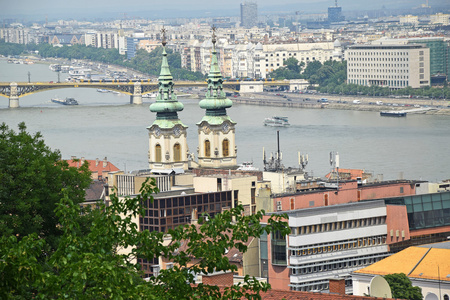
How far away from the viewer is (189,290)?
266 inches

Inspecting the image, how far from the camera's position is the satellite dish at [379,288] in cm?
1180

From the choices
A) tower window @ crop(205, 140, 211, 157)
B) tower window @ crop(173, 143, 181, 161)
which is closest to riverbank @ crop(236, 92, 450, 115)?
tower window @ crop(205, 140, 211, 157)

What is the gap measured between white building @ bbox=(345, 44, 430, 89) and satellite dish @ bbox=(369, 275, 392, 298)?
161 ft

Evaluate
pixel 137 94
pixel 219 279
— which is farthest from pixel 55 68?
pixel 219 279

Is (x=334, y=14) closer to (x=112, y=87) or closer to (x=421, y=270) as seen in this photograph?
(x=112, y=87)

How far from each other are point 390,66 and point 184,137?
42.5 m

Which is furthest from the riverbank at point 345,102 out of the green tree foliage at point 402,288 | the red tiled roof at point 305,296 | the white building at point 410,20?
the white building at point 410,20

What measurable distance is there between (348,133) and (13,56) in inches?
2744

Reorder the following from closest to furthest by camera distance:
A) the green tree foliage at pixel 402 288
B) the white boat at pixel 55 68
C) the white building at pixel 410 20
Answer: the green tree foliage at pixel 402 288 → the white boat at pixel 55 68 → the white building at pixel 410 20

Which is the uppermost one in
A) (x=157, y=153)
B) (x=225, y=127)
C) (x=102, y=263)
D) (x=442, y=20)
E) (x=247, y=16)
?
(x=102, y=263)

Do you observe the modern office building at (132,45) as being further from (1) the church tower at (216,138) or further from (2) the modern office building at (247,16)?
(1) the church tower at (216,138)

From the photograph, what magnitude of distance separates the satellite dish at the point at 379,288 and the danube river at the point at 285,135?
9.66 metres

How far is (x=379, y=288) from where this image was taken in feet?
39.1

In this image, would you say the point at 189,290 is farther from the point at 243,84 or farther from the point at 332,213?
the point at 243,84
